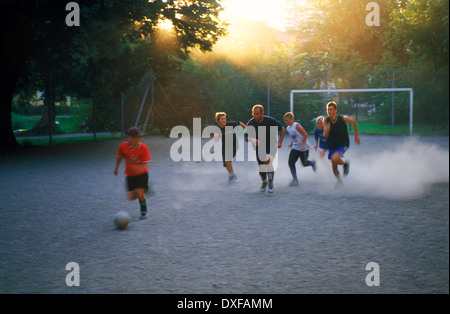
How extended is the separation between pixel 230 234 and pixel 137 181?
2.07m

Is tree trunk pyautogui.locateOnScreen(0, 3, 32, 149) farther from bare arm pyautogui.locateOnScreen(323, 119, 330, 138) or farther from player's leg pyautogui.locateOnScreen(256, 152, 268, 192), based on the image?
bare arm pyautogui.locateOnScreen(323, 119, 330, 138)

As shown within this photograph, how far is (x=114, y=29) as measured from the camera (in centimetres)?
1630

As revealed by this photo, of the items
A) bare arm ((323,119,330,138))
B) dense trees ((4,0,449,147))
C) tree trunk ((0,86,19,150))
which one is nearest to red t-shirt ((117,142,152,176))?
bare arm ((323,119,330,138))

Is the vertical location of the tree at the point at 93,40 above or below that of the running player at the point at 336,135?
above

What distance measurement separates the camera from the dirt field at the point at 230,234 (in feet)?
14.9

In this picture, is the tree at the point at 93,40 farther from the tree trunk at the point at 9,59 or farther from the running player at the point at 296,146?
the running player at the point at 296,146

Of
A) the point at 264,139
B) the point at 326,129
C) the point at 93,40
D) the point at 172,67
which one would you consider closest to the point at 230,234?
the point at 264,139

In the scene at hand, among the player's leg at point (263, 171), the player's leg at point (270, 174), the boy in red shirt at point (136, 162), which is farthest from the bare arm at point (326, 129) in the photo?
the boy in red shirt at point (136, 162)

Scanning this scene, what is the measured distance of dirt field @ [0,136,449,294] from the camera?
4.54 metres

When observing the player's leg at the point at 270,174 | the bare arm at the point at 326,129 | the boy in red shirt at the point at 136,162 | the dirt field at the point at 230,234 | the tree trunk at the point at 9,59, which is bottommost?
the dirt field at the point at 230,234

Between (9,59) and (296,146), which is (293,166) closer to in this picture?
(296,146)

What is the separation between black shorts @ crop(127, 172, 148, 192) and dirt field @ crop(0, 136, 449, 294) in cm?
50

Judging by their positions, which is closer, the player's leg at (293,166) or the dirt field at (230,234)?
the dirt field at (230,234)

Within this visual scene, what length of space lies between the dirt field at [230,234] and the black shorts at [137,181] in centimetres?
50
